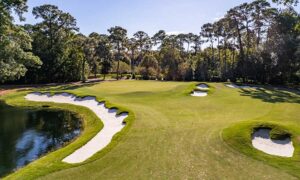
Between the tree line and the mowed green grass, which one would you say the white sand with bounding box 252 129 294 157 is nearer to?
the mowed green grass

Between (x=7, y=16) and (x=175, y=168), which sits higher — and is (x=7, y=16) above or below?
above

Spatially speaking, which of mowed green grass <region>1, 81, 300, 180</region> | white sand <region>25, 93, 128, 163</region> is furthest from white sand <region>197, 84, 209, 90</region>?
white sand <region>25, 93, 128, 163</region>

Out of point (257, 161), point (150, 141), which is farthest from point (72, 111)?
point (257, 161)

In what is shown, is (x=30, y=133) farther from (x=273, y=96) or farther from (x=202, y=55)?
(x=202, y=55)

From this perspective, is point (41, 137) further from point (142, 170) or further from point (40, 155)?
A: point (142, 170)

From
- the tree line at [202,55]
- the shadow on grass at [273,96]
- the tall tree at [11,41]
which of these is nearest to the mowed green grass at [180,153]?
the shadow on grass at [273,96]

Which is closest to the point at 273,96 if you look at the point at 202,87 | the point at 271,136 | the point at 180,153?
the point at 202,87

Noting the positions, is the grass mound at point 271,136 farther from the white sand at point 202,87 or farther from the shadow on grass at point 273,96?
the white sand at point 202,87
